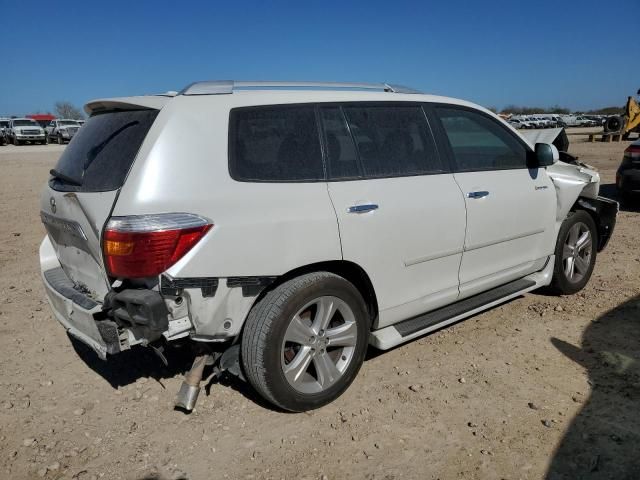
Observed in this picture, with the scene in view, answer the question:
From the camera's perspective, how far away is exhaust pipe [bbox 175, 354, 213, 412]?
2.92 meters

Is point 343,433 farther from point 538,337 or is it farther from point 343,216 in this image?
point 538,337

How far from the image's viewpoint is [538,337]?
12.9 ft

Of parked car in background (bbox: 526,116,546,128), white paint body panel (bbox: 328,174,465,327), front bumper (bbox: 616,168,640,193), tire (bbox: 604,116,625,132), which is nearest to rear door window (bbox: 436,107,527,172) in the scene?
white paint body panel (bbox: 328,174,465,327)

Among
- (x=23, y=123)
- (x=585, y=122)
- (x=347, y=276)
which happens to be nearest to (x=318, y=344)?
(x=347, y=276)

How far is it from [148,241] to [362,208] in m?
1.23

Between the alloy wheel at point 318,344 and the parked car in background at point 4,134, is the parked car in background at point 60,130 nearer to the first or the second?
the parked car in background at point 4,134

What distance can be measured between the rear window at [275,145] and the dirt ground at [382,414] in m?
1.44

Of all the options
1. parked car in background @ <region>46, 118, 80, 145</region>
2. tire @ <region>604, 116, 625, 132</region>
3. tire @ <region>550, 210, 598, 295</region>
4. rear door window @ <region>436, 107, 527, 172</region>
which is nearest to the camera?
rear door window @ <region>436, 107, 527, 172</region>

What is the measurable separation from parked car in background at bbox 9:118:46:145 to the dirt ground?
127 feet

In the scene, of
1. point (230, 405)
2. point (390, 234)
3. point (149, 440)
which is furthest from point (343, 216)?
point (149, 440)

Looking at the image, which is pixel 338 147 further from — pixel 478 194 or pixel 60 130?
pixel 60 130

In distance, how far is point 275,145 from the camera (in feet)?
9.57

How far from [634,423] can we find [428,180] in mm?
1832

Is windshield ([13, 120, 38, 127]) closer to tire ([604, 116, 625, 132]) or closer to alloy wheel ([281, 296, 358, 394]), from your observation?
tire ([604, 116, 625, 132])
